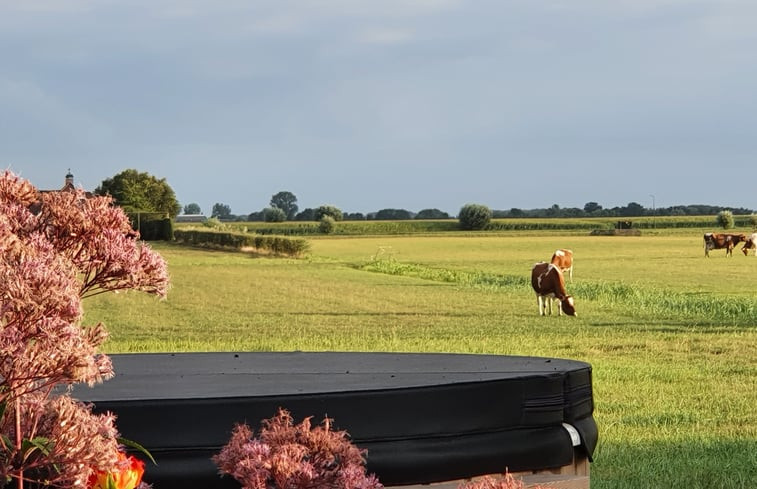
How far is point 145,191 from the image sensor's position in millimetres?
99375

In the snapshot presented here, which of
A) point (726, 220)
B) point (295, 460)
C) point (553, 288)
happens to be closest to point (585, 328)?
point (553, 288)

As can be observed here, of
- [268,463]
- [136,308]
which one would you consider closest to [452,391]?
[268,463]

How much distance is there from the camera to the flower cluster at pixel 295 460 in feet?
7.55

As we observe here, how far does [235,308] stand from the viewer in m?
24.6

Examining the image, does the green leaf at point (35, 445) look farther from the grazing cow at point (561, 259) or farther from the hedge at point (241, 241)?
the hedge at point (241, 241)

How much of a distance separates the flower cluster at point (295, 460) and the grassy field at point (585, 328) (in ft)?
17.6

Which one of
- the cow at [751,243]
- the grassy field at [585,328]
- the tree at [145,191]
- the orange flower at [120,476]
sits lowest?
the grassy field at [585,328]

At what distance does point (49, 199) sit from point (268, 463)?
3.00 feet

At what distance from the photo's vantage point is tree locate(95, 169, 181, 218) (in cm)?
9862

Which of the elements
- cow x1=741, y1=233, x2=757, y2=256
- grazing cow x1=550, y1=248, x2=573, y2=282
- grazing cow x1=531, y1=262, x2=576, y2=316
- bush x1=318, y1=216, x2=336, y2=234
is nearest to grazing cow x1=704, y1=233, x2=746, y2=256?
cow x1=741, y1=233, x2=757, y2=256

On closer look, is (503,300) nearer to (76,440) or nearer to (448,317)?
(448,317)

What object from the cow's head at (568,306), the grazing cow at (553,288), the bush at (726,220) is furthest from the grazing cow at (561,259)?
the bush at (726,220)

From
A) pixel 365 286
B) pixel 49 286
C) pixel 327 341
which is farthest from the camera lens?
pixel 365 286

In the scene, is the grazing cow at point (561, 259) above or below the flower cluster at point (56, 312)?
below
